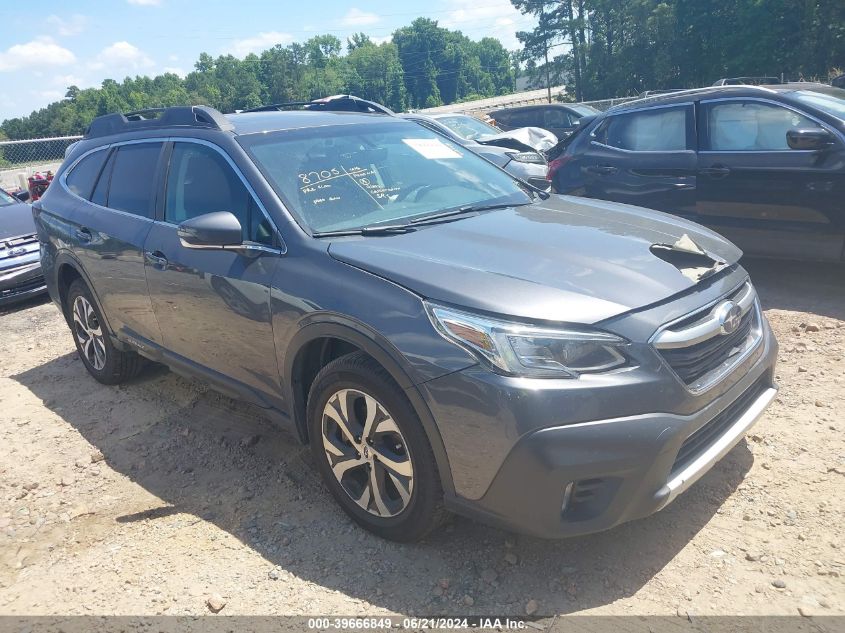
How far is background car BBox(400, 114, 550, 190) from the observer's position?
9.19m

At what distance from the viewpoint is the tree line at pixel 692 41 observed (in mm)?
31969

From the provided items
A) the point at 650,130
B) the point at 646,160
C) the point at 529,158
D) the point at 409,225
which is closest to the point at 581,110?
the point at 529,158

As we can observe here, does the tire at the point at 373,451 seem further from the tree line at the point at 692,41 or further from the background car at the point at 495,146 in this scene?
the tree line at the point at 692,41

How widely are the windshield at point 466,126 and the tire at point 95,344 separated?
8.64m

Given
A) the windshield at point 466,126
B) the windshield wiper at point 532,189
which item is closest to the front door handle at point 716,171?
the windshield wiper at point 532,189

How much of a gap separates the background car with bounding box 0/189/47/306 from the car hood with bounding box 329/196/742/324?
6058 millimetres

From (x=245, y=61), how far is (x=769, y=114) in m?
86.5

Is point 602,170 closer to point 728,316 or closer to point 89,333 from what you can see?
point 728,316

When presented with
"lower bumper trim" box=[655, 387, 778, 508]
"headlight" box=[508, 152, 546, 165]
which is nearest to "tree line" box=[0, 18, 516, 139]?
"headlight" box=[508, 152, 546, 165]

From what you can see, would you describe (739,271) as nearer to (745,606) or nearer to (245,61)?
(745,606)

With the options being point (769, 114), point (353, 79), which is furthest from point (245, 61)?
point (769, 114)

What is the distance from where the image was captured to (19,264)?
777 centimetres

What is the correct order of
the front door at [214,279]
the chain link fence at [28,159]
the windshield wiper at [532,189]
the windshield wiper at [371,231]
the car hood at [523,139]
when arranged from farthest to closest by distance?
the chain link fence at [28,159] → the car hood at [523,139] → the windshield wiper at [532,189] → the front door at [214,279] → the windshield wiper at [371,231]

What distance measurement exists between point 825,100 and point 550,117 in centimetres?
1318
